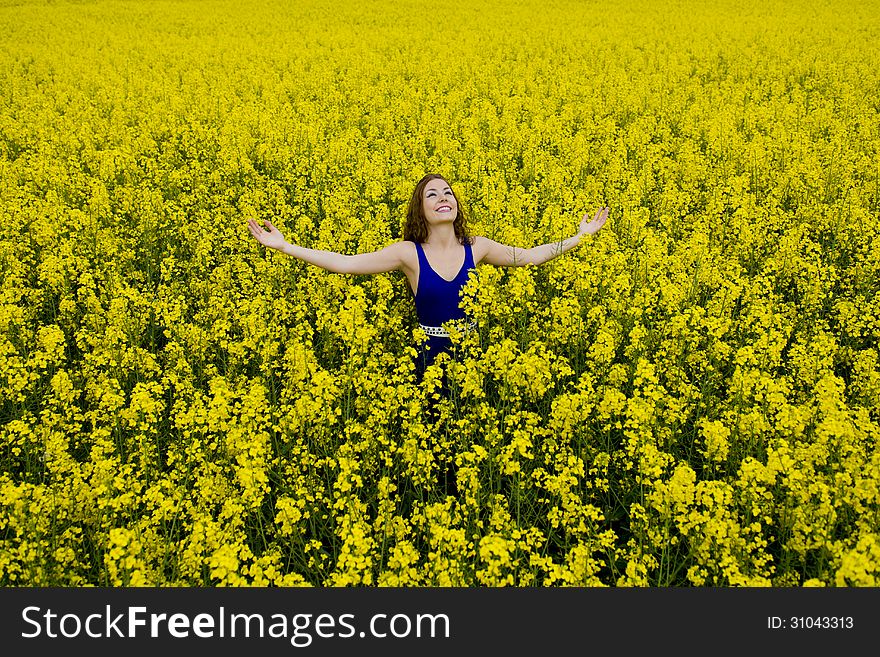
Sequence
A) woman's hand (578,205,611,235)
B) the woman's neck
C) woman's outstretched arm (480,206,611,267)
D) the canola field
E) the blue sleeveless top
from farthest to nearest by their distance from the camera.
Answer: woman's hand (578,205,611,235) → woman's outstretched arm (480,206,611,267) → the woman's neck → the blue sleeveless top → the canola field

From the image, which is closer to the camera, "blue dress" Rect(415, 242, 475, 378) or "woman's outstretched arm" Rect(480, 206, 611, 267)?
"blue dress" Rect(415, 242, 475, 378)

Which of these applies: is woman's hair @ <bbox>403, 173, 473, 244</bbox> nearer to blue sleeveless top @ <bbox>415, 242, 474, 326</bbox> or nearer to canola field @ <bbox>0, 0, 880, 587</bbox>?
blue sleeveless top @ <bbox>415, 242, 474, 326</bbox>

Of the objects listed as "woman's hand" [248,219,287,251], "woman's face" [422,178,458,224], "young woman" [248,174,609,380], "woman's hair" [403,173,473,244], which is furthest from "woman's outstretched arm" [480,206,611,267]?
"woman's hand" [248,219,287,251]

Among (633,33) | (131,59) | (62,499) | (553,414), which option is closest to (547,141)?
(553,414)

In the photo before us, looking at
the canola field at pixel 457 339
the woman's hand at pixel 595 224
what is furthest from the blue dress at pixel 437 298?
the woman's hand at pixel 595 224

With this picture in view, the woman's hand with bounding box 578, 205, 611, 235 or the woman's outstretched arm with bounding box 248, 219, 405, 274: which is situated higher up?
the woman's hand with bounding box 578, 205, 611, 235

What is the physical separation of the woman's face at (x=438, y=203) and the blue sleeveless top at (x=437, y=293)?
251mm

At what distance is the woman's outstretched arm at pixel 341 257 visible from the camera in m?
4.38

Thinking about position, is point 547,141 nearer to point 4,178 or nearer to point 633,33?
point 4,178

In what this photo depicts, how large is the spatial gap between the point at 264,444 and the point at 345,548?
1209mm

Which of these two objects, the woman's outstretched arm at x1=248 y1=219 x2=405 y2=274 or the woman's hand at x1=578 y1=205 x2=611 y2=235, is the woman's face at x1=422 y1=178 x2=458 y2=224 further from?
the woman's hand at x1=578 y1=205 x2=611 y2=235

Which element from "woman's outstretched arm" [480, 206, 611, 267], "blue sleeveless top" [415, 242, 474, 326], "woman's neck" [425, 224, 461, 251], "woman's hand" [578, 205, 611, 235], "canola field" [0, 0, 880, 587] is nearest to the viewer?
"canola field" [0, 0, 880, 587]

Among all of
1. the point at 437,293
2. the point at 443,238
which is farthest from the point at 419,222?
the point at 437,293

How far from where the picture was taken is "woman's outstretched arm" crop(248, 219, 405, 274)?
4383mm
